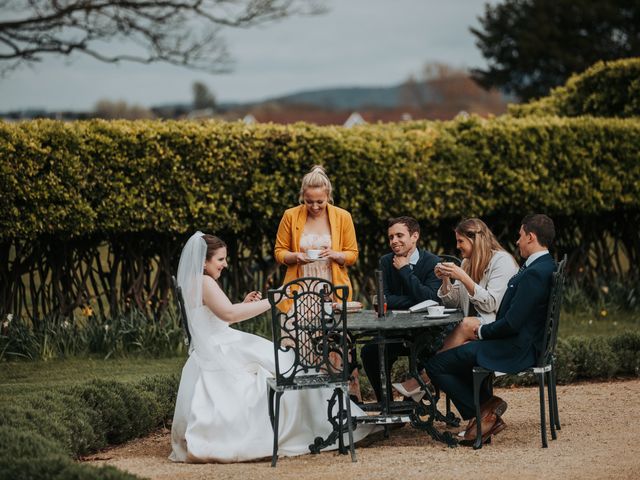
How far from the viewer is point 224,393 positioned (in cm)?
704

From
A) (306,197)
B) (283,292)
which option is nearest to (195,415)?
(283,292)

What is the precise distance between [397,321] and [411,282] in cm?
86

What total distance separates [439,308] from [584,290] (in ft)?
22.4

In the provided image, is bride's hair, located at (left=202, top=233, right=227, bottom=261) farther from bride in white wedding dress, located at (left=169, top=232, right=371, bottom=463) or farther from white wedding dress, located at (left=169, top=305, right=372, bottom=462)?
white wedding dress, located at (left=169, top=305, right=372, bottom=462)

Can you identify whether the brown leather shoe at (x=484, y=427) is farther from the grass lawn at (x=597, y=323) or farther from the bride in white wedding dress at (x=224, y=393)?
the grass lawn at (x=597, y=323)

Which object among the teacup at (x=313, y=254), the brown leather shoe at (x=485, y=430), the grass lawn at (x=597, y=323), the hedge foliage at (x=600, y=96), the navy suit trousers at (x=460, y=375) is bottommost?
the grass lawn at (x=597, y=323)

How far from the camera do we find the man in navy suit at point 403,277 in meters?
7.77

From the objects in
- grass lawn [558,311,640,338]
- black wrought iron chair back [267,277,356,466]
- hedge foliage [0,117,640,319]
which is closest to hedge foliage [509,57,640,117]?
hedge foliage [0,117,640,319]

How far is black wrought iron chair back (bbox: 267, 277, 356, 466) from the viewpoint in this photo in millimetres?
6562

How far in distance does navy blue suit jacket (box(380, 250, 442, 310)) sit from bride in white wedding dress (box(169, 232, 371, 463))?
1.05 meters

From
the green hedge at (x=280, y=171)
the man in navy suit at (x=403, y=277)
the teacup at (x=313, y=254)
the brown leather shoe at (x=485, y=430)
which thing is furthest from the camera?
the green hedge at (x=280, y=171)

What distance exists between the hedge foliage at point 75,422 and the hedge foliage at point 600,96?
8.87 meters

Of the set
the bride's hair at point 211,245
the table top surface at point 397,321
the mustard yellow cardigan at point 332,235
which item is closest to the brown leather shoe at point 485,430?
the table top surface at point 397,321

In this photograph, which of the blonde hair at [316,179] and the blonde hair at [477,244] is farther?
the blonde hair at [316,179]
